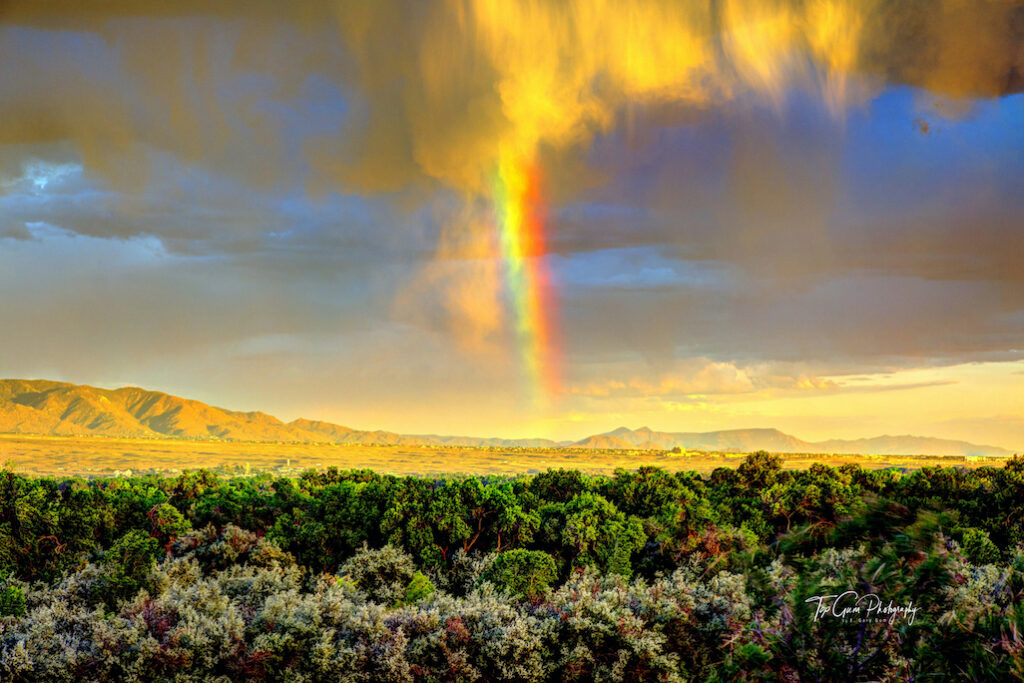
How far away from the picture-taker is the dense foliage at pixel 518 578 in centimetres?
905

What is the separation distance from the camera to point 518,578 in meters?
22.9

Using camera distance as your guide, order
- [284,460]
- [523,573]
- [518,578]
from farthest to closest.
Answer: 1. [284,460]
2. [523,573]
3. [518,578]

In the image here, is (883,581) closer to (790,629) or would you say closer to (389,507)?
(790,629)

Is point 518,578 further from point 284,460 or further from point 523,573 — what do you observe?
point 284,460

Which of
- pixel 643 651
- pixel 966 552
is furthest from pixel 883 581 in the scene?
pixel 966 552

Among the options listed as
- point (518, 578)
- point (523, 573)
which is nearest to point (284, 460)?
point (523, 573)

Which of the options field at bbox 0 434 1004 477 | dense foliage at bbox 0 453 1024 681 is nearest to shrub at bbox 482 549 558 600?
dense foliage at bbox 0 453 1024 681

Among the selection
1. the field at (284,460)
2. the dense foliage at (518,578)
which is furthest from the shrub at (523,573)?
the field at (284,460)

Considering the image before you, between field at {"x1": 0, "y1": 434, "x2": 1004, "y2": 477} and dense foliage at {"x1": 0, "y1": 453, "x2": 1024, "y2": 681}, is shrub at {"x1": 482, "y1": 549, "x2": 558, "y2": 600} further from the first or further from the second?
field at {"x1": 0, "y1": 434, "x2": 1004, "y2": 477}

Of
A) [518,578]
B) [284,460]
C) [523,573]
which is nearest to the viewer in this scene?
[518,578]

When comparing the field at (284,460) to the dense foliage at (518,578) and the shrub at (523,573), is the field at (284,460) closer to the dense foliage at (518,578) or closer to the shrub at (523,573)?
the dense foliage at (518,578)

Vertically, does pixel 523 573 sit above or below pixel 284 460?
above

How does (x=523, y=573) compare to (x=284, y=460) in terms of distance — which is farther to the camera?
(x=284, y=460)

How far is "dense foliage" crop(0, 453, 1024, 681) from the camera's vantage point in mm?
9047
